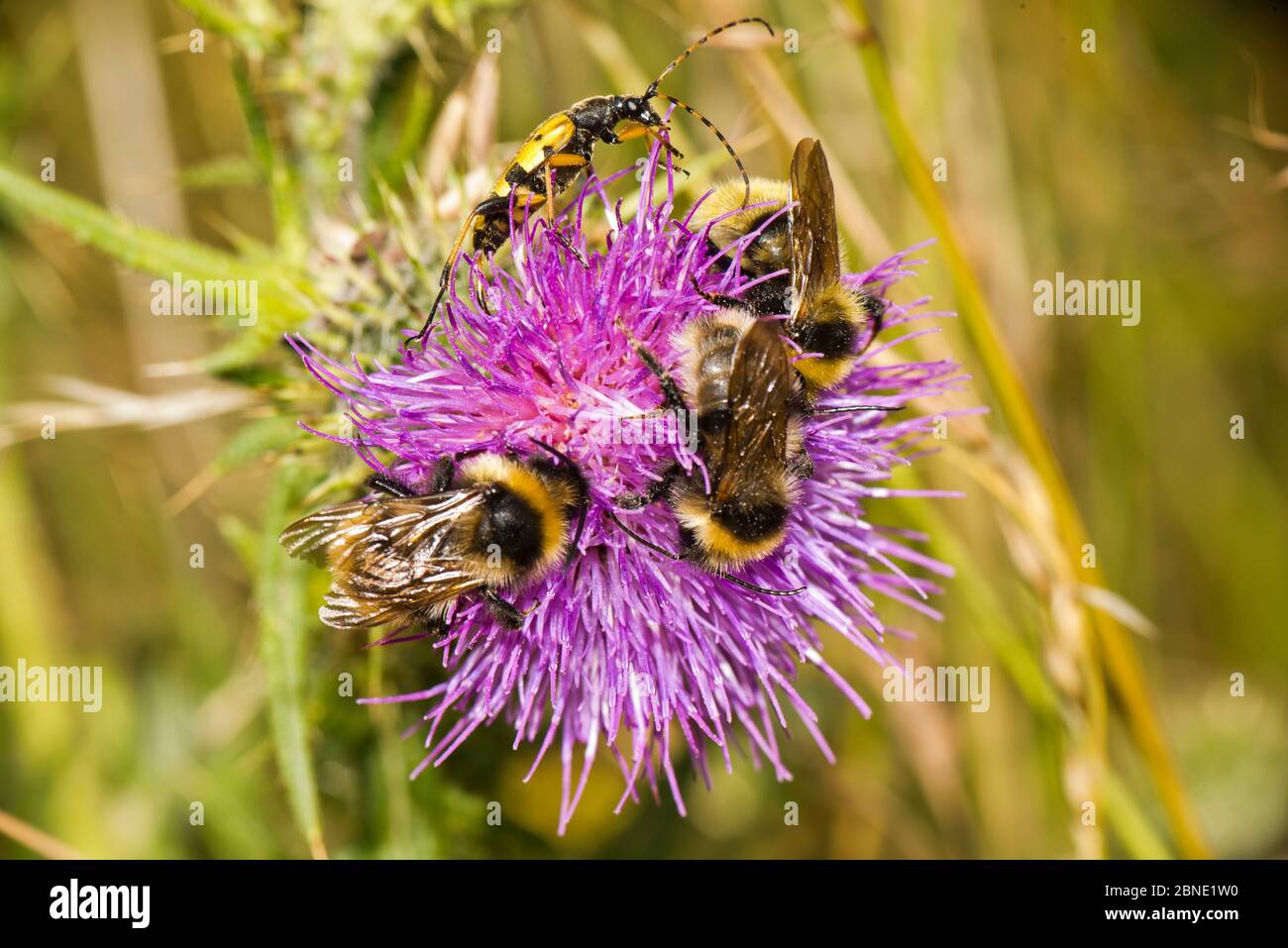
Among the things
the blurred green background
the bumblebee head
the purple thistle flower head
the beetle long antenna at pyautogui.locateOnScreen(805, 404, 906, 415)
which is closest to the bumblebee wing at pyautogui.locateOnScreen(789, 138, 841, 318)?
the purple thistle flower head

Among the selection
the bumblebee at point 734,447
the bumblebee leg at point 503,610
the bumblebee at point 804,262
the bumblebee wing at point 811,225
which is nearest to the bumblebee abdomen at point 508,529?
the bumblebee leg at point 503,610

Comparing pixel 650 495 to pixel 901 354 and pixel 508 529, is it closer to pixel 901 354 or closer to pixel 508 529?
pixel 508 529

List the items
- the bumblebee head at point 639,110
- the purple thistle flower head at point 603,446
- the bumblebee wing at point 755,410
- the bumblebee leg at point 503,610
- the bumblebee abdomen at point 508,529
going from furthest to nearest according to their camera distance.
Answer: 1. the bumblebee head at point 639,110
2. the purple thistle flower head at point 603,446
3. the bumblebee leg at point 503,610
4. the bumblebee abdomen at point 508,529
5. the bumblebee wing at point 755,410

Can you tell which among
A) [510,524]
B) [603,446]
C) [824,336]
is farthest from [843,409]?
[510,524]

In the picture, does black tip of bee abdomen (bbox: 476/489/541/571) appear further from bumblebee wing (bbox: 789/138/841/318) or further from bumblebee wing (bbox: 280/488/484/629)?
bumblebee wing (bbox: 789/138/841/318)

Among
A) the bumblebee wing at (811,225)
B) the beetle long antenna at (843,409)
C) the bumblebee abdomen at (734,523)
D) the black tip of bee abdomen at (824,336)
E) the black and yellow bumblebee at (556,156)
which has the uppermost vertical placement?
the black and yellow bumblebee at (556,156)

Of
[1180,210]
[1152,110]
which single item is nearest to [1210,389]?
[1180,210]

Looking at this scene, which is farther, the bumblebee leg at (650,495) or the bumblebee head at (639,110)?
the bumblebee head at (639,110)

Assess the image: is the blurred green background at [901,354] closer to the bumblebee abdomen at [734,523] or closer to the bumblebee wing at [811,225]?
the bumblebee wing at [811,225]
